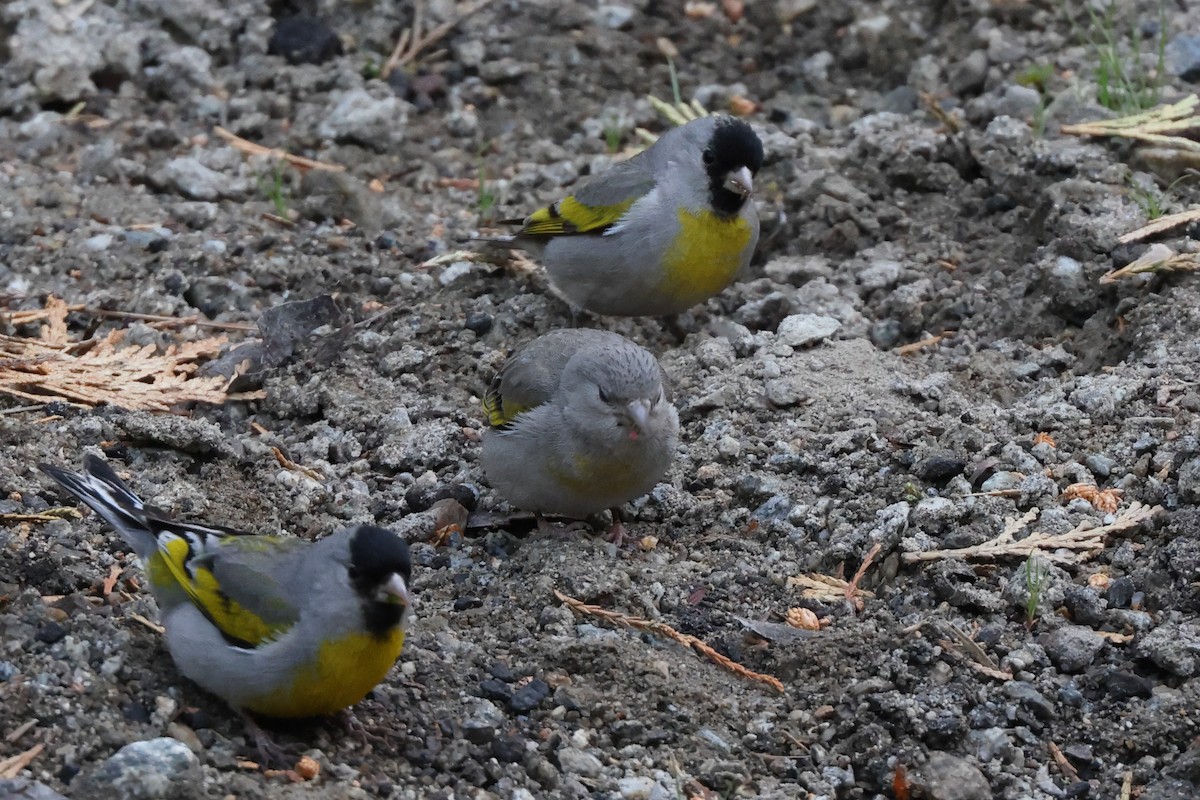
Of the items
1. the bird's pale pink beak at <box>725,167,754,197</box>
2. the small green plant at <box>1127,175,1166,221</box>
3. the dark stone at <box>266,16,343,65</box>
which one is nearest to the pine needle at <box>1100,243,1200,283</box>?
the small green plant at <box>1127,175,1166,221</box>

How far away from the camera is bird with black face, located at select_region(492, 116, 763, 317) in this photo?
23.3ft

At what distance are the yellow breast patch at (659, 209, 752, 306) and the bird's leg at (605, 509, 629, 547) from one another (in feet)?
5.31

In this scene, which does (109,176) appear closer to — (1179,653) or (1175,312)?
(1175,312)

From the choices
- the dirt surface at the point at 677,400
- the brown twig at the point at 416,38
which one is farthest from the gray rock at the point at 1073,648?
the brown twig at the point at 416,38

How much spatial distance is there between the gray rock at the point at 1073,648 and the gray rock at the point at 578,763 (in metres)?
1.47

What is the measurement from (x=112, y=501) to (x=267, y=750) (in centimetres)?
110

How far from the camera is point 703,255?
7090 millimetres

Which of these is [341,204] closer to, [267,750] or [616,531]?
[616,531]

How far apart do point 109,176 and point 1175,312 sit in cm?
542

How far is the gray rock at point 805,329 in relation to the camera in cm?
674

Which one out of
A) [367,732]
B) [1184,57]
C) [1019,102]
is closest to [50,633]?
[367,732]

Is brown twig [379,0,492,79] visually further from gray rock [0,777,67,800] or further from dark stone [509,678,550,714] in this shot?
gray rock [0,777,67,800]

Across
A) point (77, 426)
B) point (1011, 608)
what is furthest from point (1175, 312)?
point (77, 426)

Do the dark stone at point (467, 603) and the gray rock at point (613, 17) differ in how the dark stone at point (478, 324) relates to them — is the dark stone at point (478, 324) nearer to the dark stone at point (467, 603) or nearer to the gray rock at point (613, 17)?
the dark stone at point (467, 603)
